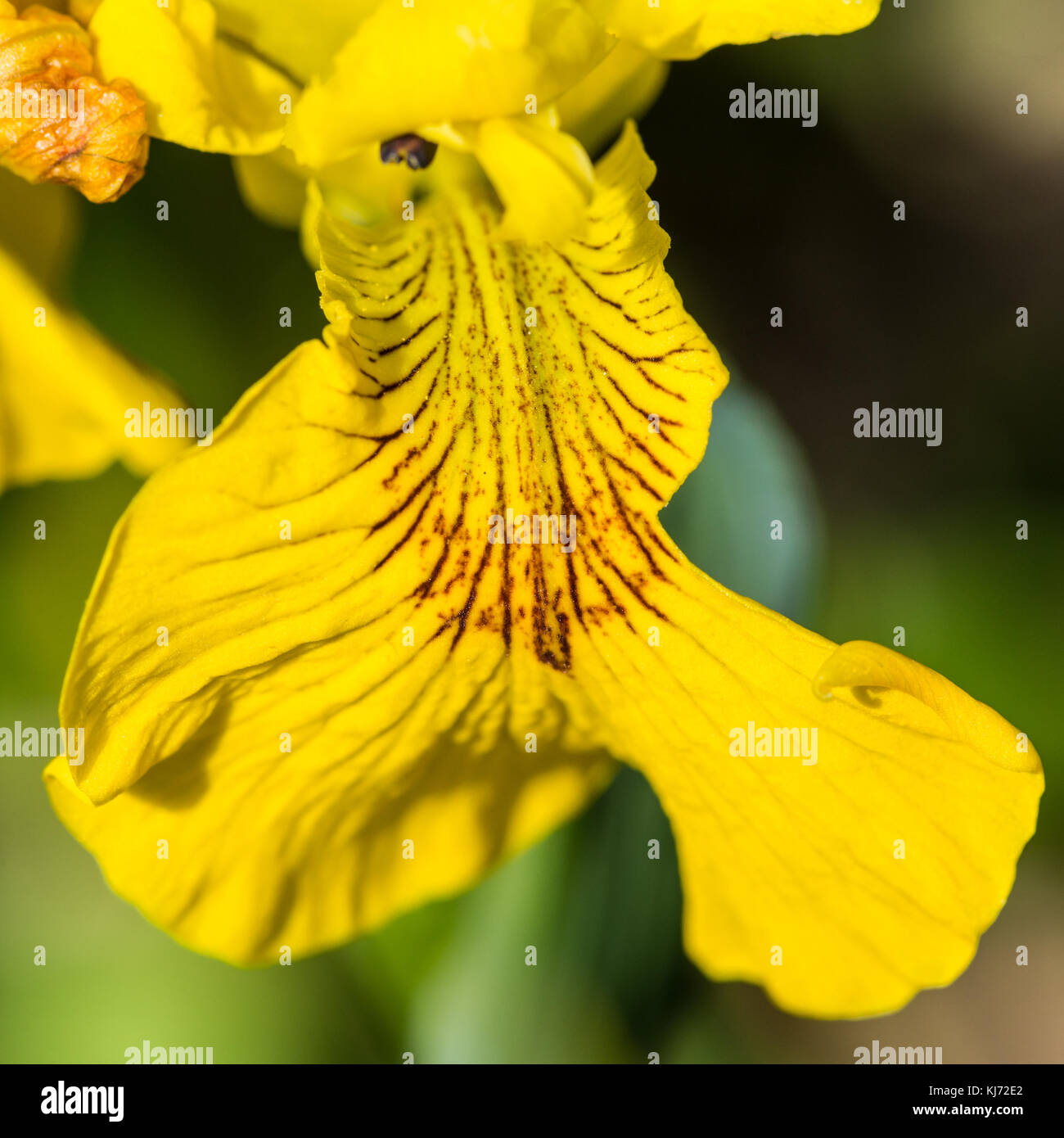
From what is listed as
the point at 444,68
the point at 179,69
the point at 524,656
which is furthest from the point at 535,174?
the point at 524,656

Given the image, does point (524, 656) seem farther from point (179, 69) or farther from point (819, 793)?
point (179, 69)

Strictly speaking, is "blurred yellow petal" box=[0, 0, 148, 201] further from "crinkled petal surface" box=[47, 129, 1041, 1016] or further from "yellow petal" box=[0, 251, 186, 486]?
"yellow petal" box=[0, 251, 186, 486]

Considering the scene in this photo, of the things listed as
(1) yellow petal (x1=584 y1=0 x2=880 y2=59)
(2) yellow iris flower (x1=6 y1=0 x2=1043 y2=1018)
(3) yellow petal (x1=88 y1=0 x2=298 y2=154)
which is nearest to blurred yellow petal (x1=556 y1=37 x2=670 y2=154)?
(2) yellow iris flower (x1=6 y1=0 x2=1043 y2=1018)

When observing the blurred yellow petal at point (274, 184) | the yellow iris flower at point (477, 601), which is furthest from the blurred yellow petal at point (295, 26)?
the blurred yellow petal at point (274, 184)

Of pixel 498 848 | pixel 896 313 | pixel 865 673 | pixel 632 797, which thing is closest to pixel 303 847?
pixel 498 848

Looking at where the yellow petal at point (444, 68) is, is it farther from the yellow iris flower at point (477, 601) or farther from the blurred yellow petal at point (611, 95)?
the blurred yellow petal at point (611, 95)

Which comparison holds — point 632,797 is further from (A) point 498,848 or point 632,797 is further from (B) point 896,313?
(B) point 896,313

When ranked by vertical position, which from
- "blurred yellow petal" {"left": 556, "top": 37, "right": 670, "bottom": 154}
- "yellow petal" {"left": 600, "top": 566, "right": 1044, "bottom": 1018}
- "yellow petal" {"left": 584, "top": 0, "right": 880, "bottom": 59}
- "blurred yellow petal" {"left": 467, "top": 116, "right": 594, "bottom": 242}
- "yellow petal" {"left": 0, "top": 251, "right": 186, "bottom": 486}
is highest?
"blurred yellow petal" {"left": 556, "top": 37, "right": 670, "bottom": 154}
